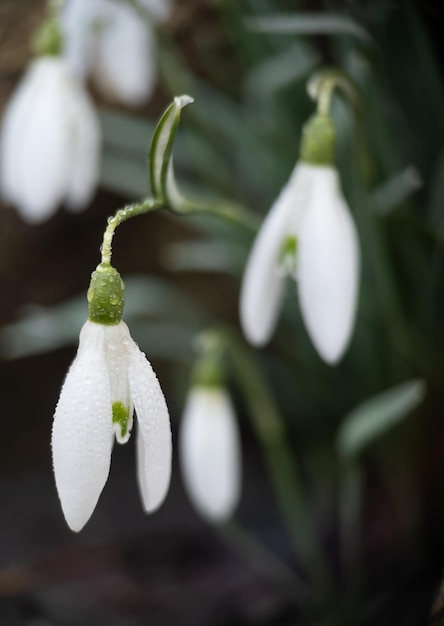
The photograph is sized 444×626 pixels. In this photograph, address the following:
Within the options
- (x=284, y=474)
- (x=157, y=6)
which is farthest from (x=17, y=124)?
(x=284, y=474)

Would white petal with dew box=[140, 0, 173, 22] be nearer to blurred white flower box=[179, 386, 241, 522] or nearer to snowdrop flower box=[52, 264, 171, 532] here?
blurred white flower box=[179, 386, 241, 522]

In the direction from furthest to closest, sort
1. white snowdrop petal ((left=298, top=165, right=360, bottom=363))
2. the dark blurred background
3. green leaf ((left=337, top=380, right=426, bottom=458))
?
the dark blurred background, green leaf ((left=337, top=380, right=426, bottom=458)), white snowdrop petal ((left=298, top=165, right=360, bottom=363))

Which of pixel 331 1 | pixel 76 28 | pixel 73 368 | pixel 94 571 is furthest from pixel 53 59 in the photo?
pixel 94 571

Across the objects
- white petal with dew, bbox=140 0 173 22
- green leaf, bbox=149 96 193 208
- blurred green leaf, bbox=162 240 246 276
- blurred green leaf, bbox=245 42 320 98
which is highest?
white petal with dew, bbox=140 0 173 22

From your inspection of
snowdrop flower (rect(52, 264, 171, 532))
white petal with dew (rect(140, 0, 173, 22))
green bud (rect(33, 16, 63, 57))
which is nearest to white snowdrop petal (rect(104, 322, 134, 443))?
snowdrop flower (rect(52, 264, 171, 532))

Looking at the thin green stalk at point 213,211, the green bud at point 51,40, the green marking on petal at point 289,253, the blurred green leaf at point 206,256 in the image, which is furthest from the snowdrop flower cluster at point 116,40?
the green marking on petal at point 289,253

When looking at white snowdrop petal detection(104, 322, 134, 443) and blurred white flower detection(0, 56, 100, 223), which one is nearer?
white snowdrop petal detection(104, 322, 134, 443)
